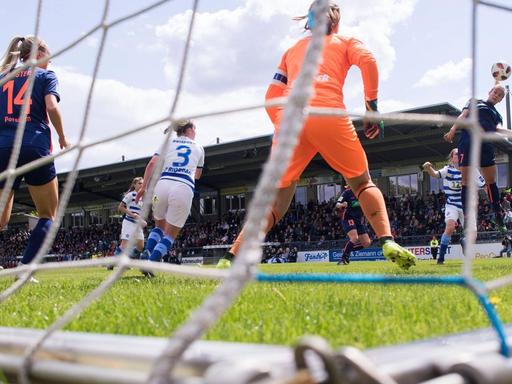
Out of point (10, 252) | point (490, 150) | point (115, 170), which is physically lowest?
point (10, 252)

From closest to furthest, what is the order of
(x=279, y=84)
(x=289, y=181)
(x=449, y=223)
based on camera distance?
(x=289, y=181)
(x=279, y=84)
(x=449, y=223)

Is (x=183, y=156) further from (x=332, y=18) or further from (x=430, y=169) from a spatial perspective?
(x=430, y=169)

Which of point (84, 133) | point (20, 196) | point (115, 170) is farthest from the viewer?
point (20, 196)

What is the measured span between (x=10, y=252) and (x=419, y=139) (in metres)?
23.8

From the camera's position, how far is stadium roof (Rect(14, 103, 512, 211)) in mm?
21688

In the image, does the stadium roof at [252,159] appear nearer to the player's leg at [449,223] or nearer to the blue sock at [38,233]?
the player's leg at [449,223]

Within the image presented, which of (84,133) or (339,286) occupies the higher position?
(84,133)

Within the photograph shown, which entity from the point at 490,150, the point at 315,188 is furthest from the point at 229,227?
the point at 490,150

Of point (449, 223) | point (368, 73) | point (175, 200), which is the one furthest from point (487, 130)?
point (449, 223)

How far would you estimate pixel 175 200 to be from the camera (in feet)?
18.9

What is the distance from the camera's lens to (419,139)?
74.5 ft

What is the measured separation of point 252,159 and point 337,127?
2290cm

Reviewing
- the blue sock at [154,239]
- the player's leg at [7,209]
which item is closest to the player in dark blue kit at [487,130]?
the blue sock at [154,239]

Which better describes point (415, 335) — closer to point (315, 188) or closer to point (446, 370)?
point (446, 370)
